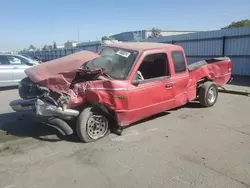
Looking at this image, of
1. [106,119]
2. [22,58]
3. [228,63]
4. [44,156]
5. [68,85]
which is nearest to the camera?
[44,156]

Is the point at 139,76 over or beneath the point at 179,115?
over

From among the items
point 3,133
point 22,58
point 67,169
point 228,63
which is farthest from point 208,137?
point 22,58

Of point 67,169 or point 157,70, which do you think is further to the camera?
point 157,70

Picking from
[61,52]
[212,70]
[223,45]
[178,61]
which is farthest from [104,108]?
[61,52]

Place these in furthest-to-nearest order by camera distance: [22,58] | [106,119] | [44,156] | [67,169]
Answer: [22,58], [106,119], [44,156], [67,169]

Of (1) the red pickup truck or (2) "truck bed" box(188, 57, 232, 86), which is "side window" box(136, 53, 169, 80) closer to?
(1) the red pickup truck

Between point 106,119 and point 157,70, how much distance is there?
194 centimetres

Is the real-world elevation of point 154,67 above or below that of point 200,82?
above

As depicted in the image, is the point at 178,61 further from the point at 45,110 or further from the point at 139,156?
the point at 45,110

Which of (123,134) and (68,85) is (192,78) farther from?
(68,85)

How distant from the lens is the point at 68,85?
470cm

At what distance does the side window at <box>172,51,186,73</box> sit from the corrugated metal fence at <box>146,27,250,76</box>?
7952 millimetres

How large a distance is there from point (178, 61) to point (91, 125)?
2795 millimetres

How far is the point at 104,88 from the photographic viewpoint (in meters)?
4.74
